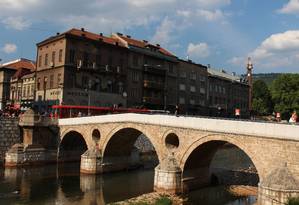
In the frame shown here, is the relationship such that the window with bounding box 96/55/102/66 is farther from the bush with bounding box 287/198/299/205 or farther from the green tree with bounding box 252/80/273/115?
the bush with bounding box 287/198/299/205

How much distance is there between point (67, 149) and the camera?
4250 cm

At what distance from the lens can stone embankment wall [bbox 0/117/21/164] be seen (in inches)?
1534

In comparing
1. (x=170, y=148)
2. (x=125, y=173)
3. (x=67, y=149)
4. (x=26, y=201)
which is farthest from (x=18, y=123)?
(x=170, y=148)

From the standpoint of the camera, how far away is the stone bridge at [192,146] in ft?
64.3

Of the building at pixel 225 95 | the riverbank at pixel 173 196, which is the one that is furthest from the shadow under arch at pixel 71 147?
the building at pixel 225 95

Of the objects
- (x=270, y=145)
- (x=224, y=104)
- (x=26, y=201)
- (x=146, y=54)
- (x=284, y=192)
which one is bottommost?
(x=26, y=201)

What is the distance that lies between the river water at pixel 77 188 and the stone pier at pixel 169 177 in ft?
4.36

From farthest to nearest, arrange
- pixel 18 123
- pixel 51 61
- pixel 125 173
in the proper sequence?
pixel 51 61, pixel 18 123, pixel 125 173

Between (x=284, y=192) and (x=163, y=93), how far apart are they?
4531 centimetres

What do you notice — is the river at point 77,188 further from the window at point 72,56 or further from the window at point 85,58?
the window at point 85,58

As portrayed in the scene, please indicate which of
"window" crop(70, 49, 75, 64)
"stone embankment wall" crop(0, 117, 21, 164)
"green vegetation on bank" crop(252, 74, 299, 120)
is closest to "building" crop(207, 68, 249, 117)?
"green vegetation on bank" crop(252, 74, 299, 120)

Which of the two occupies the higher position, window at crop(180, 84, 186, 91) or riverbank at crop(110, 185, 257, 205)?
window at crop(180, 84, 186, 91)

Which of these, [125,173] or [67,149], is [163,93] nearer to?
[67,149]

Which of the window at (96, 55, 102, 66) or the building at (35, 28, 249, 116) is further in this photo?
the window at (96, 55, 102, 66)
